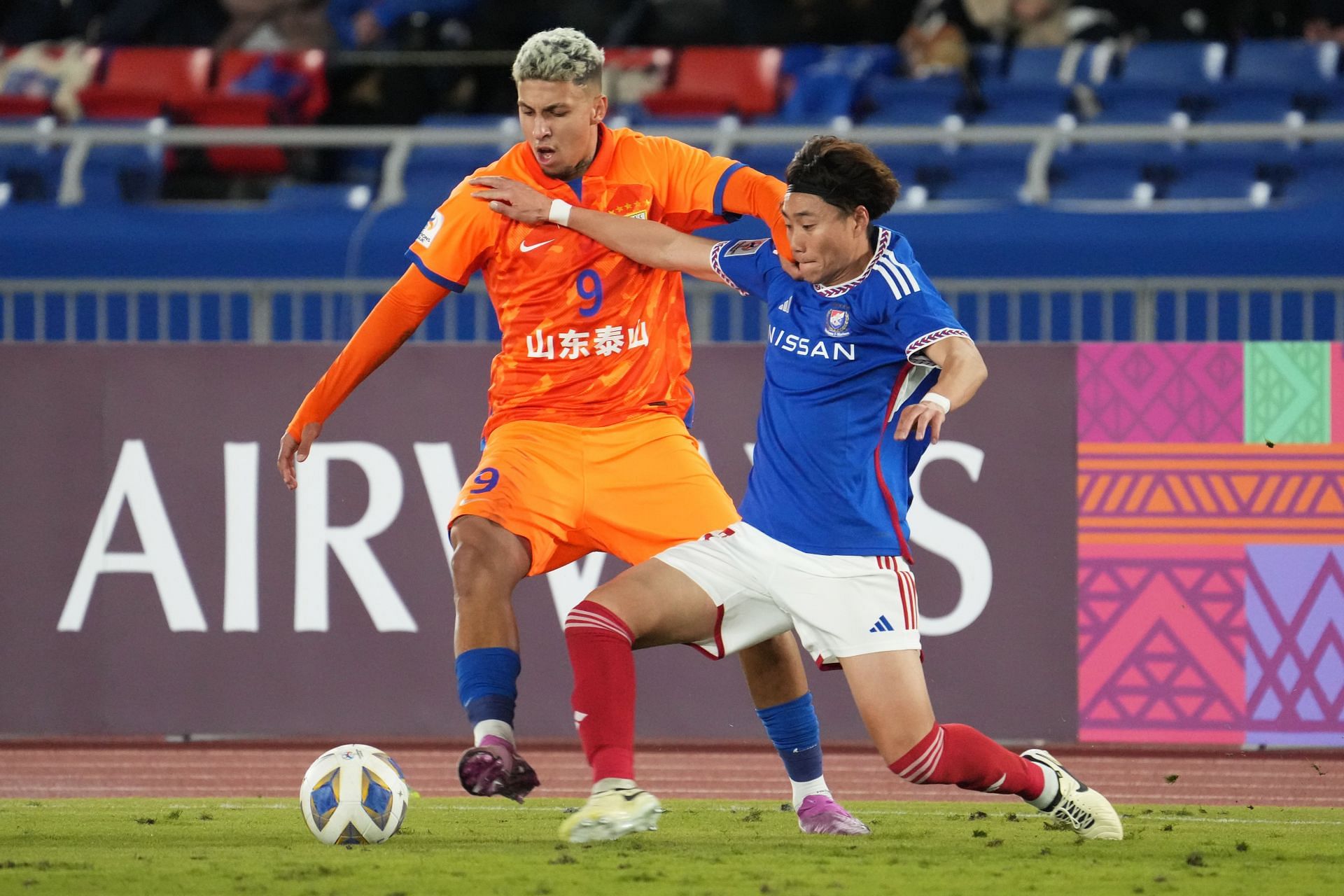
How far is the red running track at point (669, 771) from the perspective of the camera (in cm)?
728

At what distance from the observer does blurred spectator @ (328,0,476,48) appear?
15.0 metres

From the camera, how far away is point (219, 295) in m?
8.92

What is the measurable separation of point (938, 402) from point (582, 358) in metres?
1.30

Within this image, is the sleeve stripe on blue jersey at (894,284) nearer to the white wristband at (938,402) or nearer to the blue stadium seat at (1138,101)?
the white wristband at (938,402)

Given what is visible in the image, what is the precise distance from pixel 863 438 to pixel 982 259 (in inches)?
203

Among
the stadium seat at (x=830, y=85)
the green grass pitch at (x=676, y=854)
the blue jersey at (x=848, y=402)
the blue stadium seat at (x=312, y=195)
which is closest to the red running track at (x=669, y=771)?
the green grass pitch at (x=676, y=854)

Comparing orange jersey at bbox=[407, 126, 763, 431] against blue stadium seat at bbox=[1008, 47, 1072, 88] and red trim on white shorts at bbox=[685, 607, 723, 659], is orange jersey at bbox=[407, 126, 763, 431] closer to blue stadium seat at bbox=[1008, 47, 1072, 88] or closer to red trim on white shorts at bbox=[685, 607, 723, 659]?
red trim on white shorts at bbox=[685, 607, 723, 659]

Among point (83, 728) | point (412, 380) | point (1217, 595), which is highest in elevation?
point (412, 380)

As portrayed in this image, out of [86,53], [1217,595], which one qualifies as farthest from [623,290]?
[86,53]

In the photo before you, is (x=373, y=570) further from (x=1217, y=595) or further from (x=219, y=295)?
(x=1217, y=595)

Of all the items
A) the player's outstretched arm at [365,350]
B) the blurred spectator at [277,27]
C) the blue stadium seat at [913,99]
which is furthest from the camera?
the blurred spectator at [277,27]

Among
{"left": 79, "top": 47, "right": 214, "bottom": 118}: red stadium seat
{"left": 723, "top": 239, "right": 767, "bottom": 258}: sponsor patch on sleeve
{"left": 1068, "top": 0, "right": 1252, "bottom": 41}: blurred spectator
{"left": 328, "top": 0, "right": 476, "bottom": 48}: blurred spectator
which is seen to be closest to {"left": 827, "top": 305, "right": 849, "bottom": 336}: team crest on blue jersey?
{"left": 723, "top": 239, "right": 767, "bottom": 258}: sponsor patch on sleeve

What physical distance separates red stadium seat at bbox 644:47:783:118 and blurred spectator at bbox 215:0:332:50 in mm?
3089

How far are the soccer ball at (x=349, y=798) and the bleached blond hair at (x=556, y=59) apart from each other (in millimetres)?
1939
